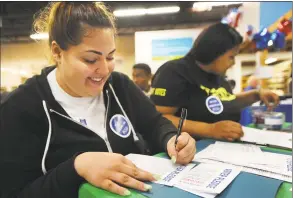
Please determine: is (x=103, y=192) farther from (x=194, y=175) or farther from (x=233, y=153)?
(x=233, y=153)

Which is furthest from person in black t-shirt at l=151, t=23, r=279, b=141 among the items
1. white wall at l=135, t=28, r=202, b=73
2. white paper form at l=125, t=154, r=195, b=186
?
white wall at l=135, t=28, r=202, b=73

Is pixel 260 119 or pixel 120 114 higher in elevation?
pixel 120 114

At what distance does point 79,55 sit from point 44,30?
200 mm

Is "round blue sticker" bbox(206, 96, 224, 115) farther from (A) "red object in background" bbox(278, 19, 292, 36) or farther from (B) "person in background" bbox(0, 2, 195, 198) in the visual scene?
(A) "red object in background" bbox(278, 19, 292, 36)

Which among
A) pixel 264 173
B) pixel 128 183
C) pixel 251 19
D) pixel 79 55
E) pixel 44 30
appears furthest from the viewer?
pixel 251 19

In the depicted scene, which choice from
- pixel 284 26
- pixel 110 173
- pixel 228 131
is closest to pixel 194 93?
pixel 228 131

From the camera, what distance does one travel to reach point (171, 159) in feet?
2.48

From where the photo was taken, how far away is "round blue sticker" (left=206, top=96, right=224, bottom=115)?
121 cm

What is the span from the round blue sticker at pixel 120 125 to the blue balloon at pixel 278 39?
72.9 inches

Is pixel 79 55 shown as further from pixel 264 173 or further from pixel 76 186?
pixel 264 173

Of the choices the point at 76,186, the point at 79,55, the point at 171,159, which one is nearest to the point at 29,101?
the point at 79,55

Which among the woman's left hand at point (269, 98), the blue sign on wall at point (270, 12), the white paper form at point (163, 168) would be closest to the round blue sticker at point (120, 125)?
the white paper form at point (163, 168)

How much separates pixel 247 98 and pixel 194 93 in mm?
431

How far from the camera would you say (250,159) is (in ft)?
2.58
